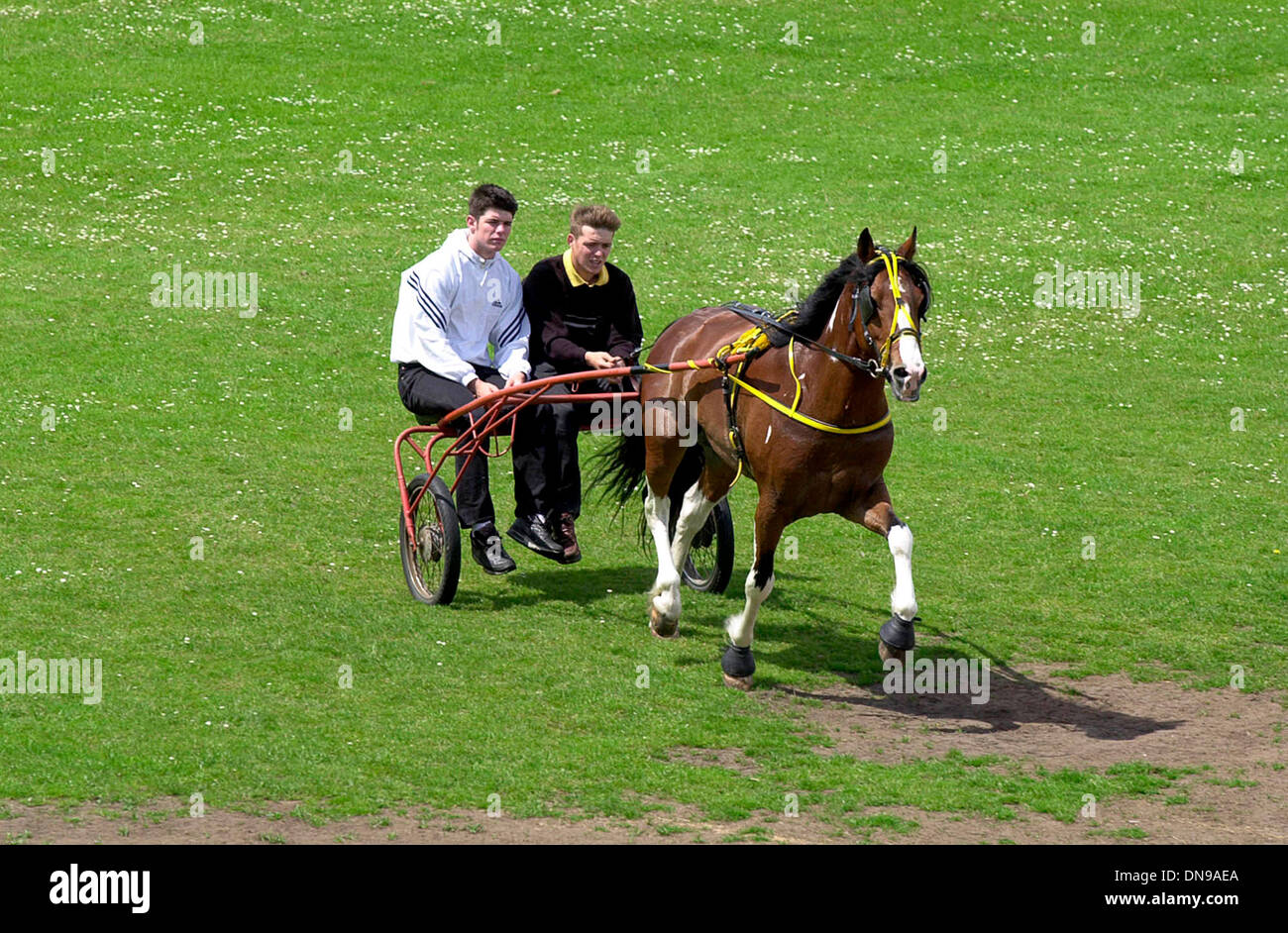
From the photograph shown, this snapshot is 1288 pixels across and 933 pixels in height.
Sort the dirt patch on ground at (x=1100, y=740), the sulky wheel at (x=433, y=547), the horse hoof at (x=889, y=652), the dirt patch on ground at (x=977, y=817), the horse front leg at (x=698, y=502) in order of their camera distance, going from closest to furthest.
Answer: the dirt patch on ground at (x=977, y=817), the dirt patch on ground at (x=1100, y=740), the horse hoof at (x=889, y=652), the horse front leg at (x=698, y=502), the sulky wheel at (x=433, y=547)

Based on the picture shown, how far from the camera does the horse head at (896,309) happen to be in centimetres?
726

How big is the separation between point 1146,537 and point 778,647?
3788 mm

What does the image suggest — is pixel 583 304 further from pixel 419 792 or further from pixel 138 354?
pixel 138 354

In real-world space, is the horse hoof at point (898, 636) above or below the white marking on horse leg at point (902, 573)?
below

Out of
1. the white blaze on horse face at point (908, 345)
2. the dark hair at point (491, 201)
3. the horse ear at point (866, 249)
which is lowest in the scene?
the white blaze on horse face at point (908, 345)

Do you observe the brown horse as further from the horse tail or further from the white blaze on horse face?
the horse tail

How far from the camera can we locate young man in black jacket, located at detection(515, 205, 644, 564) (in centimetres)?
973

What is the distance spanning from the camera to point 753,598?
332 inches

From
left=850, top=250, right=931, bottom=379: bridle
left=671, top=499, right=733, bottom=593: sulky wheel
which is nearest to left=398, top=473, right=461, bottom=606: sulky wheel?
left=671, top=499, right=733, bottom=593: sulky wheel

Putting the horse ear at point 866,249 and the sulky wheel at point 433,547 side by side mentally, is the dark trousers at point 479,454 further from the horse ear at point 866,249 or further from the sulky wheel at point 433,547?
the horse ear at point 866,249

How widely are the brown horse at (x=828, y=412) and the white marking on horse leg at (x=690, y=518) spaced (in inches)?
16.3

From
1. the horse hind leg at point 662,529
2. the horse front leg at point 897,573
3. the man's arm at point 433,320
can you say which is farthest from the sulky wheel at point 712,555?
the horse front leg at point 897,573

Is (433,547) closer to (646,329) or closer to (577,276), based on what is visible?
(577,276)

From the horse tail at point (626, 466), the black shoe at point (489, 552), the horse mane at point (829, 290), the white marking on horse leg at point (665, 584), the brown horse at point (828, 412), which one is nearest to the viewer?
the brown horse at point (828, 412)
